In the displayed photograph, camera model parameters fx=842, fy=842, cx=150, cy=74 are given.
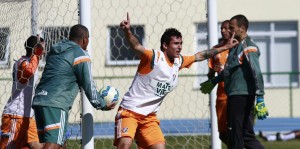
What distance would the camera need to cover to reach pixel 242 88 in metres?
9.53

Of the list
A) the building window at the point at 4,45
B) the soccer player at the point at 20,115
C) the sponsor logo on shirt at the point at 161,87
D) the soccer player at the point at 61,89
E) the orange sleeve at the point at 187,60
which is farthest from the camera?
the building window at the point at 4,45

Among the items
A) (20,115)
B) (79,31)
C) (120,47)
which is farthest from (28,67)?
(120,47)

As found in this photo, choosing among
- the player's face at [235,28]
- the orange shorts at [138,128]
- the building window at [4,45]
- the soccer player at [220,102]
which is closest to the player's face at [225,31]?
the soccer player at [220,102]

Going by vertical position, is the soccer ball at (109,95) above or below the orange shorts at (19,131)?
above

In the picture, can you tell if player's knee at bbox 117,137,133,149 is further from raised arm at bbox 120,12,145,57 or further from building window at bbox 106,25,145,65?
building window at bbox 106,25,145,65

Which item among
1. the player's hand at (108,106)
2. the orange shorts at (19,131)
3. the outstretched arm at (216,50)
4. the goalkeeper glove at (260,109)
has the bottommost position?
the orange shorts at (19,131)

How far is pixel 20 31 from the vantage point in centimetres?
1153

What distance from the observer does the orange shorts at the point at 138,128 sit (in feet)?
29.6

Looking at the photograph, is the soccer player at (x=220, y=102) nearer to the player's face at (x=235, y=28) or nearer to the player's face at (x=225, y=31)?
the player's face at (x=225, y=31)

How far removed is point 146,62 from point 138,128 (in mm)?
735

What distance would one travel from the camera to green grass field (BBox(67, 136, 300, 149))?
11.9 metres

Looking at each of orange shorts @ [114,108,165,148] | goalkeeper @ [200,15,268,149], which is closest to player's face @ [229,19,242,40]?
goalkeeper @ [200,15,268,149]

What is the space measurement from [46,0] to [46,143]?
2.64 meters

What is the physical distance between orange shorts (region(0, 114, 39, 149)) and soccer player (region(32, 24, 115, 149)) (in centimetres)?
172
